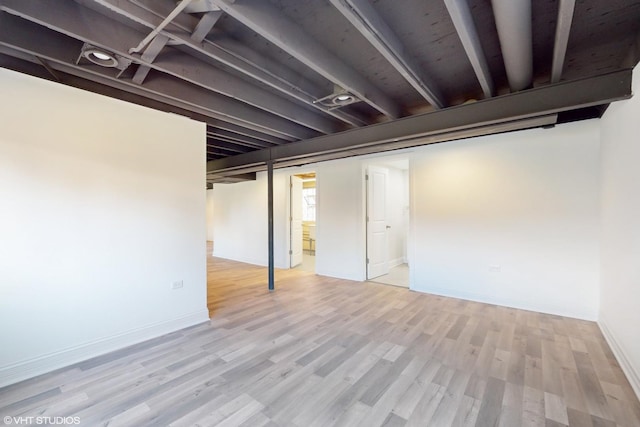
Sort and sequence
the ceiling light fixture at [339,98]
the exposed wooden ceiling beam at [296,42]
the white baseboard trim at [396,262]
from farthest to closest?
the white baseboard trim at [396,262], the ceiling light fixture at [339,98], the exposed wooden ceiling beam at [296,42]

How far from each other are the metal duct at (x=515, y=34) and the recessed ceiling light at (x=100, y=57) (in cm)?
254

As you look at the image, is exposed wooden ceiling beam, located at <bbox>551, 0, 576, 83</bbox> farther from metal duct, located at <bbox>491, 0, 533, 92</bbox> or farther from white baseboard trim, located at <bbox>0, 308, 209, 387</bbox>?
white baseboard trim, located at <bbox>0, 308, 209, 387</bbox>

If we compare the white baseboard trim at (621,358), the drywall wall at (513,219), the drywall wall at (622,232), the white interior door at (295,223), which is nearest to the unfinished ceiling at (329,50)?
the drywall wall at (622,232)

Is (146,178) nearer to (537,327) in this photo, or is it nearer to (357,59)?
(357,59)

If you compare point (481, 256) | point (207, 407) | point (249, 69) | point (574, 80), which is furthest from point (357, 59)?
point (481, 256)

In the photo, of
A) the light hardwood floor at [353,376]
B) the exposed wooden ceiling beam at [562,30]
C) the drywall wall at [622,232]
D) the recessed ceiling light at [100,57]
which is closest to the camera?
the exposed wooden ceiling beam at [562,30]

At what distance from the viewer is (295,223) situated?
6.75 metres

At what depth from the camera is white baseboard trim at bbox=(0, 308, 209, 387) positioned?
7.11 feet

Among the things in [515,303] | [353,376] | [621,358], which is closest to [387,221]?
[515,303]

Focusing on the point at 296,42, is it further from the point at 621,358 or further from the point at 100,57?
the point at 621,358

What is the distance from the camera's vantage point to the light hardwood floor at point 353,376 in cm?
180

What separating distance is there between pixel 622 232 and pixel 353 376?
2687 millimetres

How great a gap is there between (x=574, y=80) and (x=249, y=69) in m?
2.79

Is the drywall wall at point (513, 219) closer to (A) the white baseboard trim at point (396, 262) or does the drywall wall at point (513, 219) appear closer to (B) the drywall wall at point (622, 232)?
(B) the drywall wall at point (622, 232)
